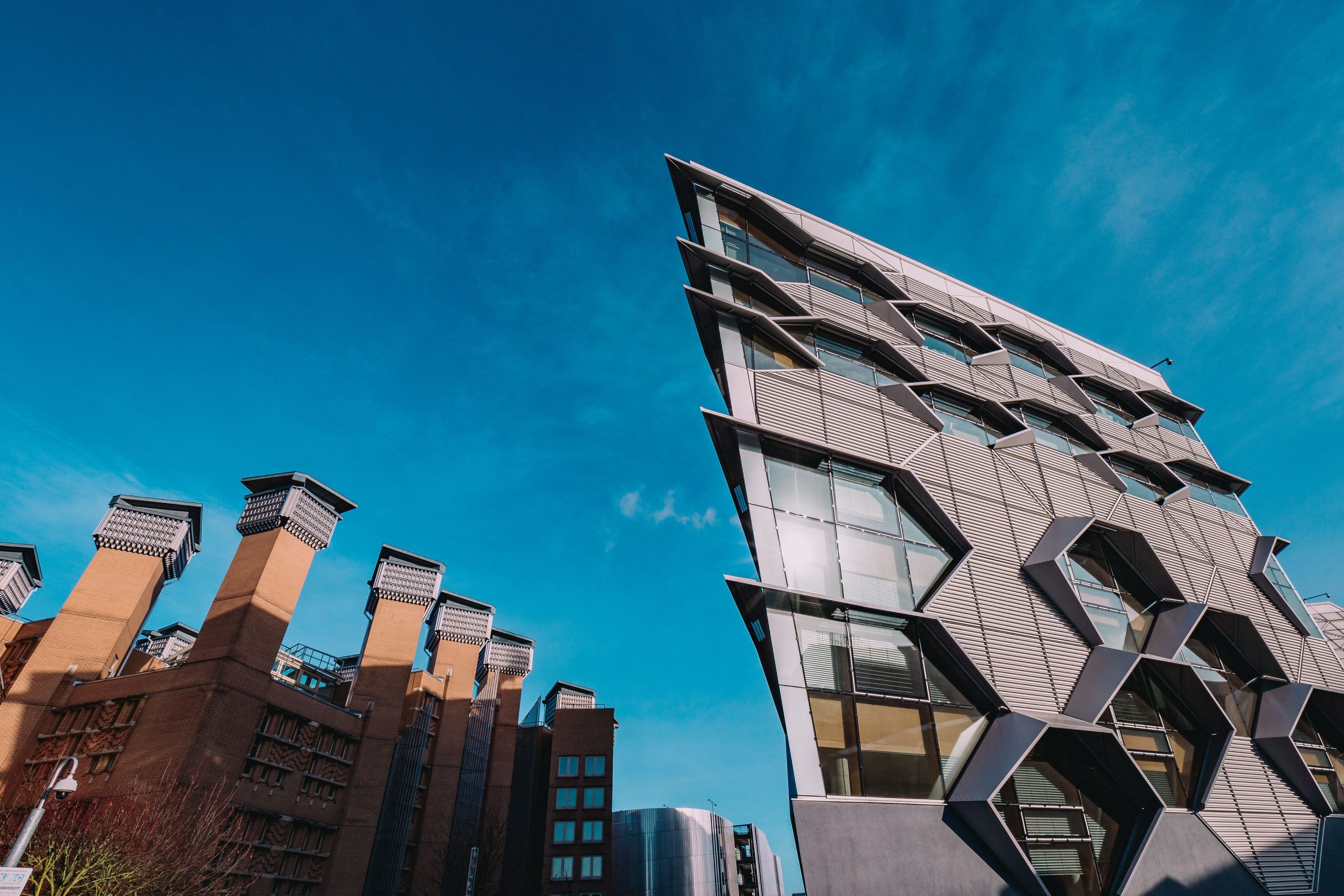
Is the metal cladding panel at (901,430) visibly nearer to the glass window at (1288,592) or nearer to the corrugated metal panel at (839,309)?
the corrugated metal panel at (839,309)

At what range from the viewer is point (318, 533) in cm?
3500

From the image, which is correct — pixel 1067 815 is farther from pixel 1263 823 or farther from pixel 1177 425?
pixel 1177 425

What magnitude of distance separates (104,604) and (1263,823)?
4555 centimetres

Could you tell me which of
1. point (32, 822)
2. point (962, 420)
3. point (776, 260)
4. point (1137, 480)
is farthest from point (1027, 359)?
point (32, 822)

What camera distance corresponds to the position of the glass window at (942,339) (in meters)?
27.8

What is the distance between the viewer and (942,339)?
2836cm

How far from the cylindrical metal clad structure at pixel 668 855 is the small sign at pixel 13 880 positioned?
214ft

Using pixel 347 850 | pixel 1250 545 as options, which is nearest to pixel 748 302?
pixel 1250 545

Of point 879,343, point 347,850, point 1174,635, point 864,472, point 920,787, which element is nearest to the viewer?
point 920,787

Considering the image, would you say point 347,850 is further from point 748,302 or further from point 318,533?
point 748,302

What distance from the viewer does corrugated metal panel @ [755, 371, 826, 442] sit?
20.4 metres

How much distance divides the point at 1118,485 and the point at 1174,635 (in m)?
6.40

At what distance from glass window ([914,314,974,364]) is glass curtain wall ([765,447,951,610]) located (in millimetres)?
9245

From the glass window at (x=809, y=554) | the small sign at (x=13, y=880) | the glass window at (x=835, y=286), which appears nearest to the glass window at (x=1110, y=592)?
the glass window at (x=809, y=554)
